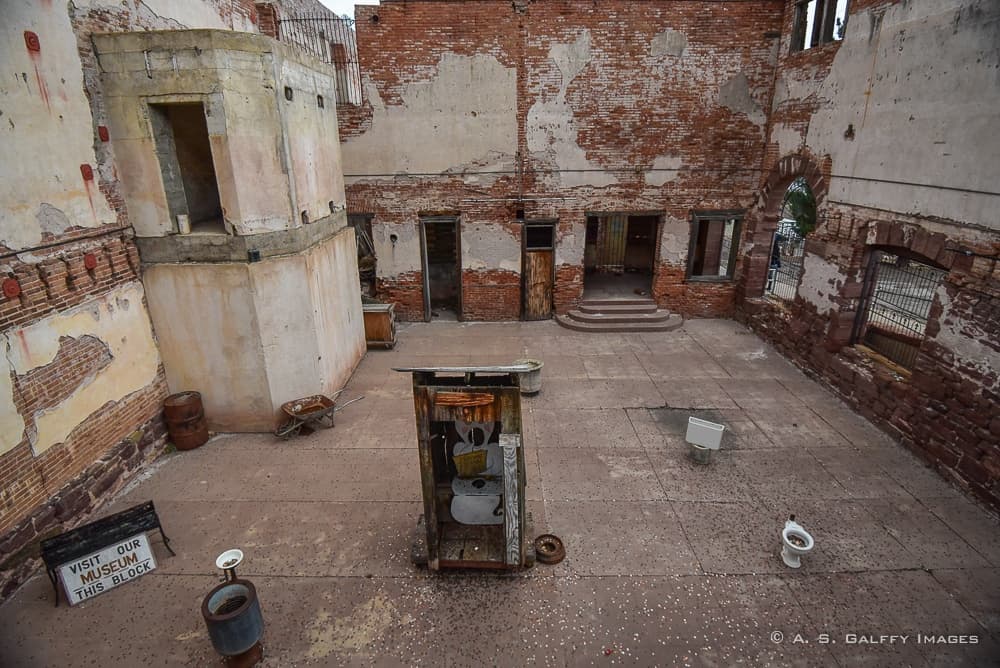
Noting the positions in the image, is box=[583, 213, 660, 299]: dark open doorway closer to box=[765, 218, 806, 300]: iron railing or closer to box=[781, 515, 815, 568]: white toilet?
box=[765, 218, 806, 300]: iron railing

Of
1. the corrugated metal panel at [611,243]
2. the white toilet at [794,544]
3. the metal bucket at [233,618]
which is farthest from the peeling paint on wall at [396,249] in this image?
the white toilet at [794,544]

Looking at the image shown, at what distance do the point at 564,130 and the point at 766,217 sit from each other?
467 centimetres

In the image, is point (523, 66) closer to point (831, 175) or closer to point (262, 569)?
point (831, 175)

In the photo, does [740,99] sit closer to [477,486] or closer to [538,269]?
[538,269]

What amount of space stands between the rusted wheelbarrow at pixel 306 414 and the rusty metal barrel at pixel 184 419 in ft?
3.35

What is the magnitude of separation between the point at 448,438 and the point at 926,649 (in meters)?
4.43

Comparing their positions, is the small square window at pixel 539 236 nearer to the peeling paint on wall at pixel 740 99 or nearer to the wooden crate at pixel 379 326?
the wooden crate at pixel 379 326

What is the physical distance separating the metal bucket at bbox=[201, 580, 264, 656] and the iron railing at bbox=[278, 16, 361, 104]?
9.32 metres

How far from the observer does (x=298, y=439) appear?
741cm

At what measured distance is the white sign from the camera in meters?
4.73

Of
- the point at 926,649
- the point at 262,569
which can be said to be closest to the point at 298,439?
the point at 262,569

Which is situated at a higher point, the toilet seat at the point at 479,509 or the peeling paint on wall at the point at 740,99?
the peeling paint on wall at the point at 740,99

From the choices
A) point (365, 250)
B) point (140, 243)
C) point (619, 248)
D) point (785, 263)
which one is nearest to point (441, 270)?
point (365, 250)

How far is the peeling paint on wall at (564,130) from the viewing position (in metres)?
10.3
